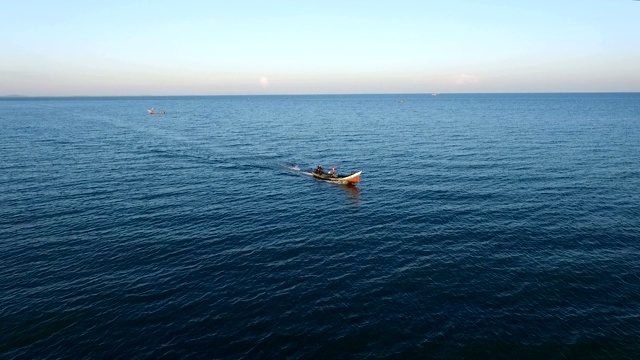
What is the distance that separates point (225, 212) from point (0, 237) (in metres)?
25.1

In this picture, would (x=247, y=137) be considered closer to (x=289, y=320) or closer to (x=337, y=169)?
(x=337, y=169)

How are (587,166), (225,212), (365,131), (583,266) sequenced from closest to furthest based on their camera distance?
(583,266) < (225,212) < (587,166) < (365,131)

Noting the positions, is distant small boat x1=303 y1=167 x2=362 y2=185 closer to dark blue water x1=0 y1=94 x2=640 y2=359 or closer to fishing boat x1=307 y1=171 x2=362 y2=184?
fishing boat x1=307 y1=171 x2=362 y2=184

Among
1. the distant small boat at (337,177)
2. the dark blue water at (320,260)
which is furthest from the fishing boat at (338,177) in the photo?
the dark blue water at (320,260)

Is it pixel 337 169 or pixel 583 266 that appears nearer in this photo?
pixel 583 266

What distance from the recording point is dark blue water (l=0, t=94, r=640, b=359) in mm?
29453

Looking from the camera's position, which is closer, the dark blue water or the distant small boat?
the dark blue water

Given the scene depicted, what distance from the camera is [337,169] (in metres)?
79.5

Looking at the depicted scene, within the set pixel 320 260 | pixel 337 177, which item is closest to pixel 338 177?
pixel 337 177

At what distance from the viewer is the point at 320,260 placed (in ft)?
134

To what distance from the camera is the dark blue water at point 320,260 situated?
96.6 feet

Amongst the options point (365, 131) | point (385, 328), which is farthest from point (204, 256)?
point (365, 131)

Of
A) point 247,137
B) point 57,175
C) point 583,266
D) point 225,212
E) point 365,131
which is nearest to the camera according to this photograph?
point 583,266

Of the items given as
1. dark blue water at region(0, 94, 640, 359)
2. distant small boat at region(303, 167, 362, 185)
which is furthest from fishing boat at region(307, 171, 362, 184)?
dark blue water at region(0, 94, 640, 359)
